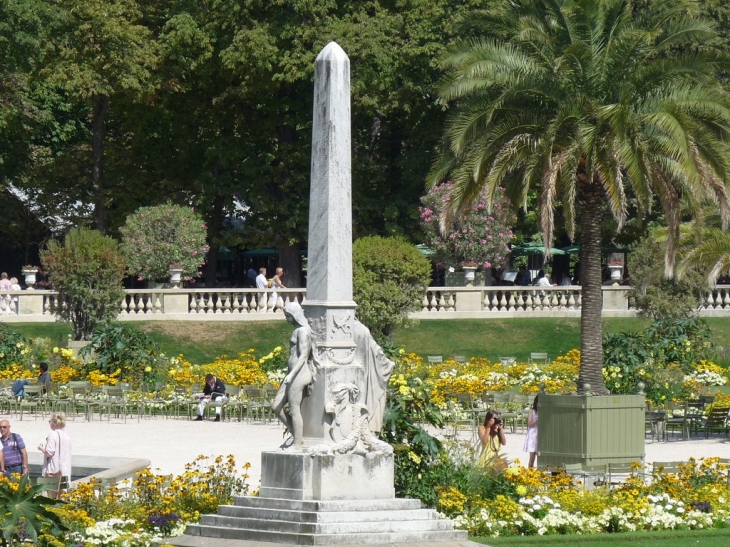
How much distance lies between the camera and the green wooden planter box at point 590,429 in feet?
72.2

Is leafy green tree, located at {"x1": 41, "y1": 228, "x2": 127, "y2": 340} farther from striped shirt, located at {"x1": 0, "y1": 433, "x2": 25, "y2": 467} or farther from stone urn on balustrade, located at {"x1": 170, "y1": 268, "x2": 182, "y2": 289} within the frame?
striped shirt, located at {"x1": 0, "y1": 433, "x2": 25, "y2": 467}

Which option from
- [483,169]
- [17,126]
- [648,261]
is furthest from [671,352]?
[17,126]

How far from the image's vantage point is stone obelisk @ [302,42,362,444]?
581 inches

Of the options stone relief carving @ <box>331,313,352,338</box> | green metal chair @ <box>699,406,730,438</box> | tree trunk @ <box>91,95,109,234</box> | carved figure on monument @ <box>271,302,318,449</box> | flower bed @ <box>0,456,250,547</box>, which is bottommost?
flower bed @ <box>0,456,250,547</box>

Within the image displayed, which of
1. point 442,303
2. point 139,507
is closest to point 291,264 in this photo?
point 442,303

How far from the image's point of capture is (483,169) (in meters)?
25.8

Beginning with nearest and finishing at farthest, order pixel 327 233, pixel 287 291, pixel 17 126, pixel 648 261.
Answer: pixel 327 233
pixel 648 261
pixel 287 291
pixel 17 126

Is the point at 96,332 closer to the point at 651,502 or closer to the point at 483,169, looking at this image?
the point at 483,169

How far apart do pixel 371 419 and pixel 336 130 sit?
8.95 ft

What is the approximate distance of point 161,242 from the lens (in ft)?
148

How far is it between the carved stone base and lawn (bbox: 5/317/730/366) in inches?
1017

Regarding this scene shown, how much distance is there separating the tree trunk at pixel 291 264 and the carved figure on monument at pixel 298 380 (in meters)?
36.5

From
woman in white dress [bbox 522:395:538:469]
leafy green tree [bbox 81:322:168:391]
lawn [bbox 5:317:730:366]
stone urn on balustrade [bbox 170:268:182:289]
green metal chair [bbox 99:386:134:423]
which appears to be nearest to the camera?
woman in white dress [bbox 522:395:538:469]

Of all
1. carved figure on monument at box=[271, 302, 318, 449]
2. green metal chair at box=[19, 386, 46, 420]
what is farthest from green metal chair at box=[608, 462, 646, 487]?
green metal chair at box=[19, 386, 46, 420]
